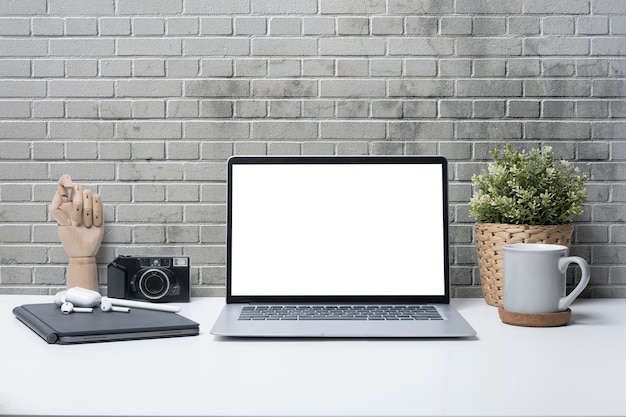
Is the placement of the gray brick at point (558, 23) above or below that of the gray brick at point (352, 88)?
above

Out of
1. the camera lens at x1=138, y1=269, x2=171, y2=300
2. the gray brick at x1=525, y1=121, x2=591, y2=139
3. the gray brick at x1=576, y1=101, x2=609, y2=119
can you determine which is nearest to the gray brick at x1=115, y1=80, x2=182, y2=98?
the camera lens at x1=138, y1=269, x2=171, y2=300

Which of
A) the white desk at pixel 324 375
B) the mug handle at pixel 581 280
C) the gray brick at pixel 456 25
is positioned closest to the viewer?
the white desk at pixel 324 375

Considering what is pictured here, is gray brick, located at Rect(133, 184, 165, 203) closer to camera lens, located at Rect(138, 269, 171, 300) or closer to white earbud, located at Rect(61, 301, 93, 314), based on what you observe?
camera lens, located at Rect(138, 269, 171, 300)

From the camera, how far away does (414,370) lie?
3.21ft

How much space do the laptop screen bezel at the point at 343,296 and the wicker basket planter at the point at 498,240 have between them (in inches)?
3.6

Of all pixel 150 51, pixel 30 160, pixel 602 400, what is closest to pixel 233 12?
pixel 150 51

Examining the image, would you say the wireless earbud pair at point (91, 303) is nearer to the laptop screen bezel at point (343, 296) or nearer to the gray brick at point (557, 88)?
the laptop screen bezel at point (343, 296)

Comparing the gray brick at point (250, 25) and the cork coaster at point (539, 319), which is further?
the gray brick at point (250, 25)

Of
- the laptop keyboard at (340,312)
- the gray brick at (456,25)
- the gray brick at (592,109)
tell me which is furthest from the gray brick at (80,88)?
the gray brick at (592,109)

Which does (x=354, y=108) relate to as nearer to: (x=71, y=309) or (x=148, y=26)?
(x=148, y=26)

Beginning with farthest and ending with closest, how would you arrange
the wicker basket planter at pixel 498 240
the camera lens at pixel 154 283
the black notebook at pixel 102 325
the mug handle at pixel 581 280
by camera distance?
1. the camera lens at pixel 154 283
2. the wicker basket planter at pixel 498 240
3. the mug handle at pixel 581 280
4. the black notebook at pixel 102 325

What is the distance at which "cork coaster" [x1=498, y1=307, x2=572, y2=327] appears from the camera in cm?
125

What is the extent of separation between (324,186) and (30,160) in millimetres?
778

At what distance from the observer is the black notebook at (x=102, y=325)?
3.69 feet
